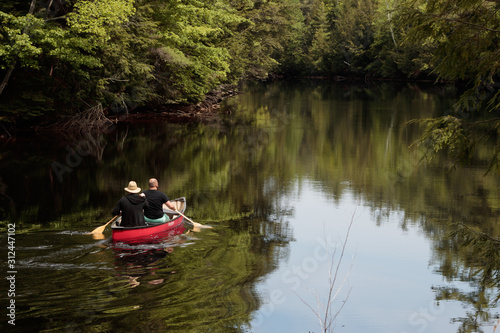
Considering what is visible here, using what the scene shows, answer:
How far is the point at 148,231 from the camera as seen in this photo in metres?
12.3

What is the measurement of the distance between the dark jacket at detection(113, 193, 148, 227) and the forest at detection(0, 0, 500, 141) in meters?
5.92

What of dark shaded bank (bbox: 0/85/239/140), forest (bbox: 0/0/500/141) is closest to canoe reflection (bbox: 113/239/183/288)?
forest (bbox: 0/0/500/141)

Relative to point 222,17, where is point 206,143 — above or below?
below

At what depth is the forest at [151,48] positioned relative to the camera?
8.31 meters

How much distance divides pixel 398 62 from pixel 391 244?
6922 centimetres

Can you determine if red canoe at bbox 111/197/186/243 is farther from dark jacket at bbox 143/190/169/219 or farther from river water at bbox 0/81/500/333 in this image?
dark jacket at bbox 143/190/169/219

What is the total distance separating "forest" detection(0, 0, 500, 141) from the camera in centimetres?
831

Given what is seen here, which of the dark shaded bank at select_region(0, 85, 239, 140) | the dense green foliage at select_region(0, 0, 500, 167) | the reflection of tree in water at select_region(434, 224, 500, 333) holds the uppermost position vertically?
the dense green foliage at select_region(0, 0, 500, 167)

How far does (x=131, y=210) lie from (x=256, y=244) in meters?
2.63

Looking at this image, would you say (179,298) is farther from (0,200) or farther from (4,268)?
(0,200)

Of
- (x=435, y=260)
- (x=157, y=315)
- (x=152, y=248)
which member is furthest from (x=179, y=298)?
(x=435, y=260)

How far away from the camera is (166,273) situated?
10.3 metres

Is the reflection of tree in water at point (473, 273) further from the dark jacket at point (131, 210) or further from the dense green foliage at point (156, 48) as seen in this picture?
the dark jacket at point (131, 210)

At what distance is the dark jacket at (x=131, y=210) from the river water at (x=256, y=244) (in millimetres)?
578
